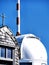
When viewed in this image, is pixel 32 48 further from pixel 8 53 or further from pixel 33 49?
pixel 8 53

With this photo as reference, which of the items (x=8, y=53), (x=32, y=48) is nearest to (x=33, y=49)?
(x=32, y=48)

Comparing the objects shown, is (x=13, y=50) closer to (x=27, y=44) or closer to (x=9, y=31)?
(x=9, y=31)

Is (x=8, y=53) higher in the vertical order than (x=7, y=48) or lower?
lower

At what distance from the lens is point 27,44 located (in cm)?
2253

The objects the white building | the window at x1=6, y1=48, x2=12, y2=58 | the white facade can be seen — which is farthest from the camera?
the white facade

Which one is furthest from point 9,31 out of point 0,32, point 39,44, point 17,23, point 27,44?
point 17,23

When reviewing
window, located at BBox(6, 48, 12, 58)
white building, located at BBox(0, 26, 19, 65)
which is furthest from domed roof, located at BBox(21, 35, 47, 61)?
window, located at BBox(6, 48, 12, 58)

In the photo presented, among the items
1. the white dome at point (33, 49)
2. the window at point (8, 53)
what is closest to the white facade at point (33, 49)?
the white dome at point (33, 49)

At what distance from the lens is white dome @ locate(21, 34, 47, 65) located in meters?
22.1

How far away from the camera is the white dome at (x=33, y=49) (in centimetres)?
2212

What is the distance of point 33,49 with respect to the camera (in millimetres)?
23031

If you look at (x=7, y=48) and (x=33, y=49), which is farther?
(x=33, y=49)

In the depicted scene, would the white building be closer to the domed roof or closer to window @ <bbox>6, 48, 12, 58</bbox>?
window @ <bbox>6, 48, 12, 58</bbox>

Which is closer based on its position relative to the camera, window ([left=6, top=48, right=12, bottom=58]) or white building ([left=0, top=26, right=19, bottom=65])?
white building ([left=0, top=26, right=19, bottom=65])
